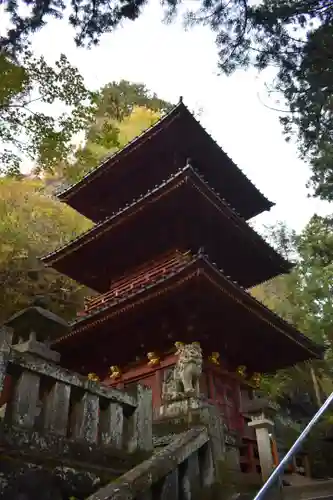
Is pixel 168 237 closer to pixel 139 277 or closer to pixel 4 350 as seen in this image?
pixel 139 277

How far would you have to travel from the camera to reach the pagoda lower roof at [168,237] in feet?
35.3

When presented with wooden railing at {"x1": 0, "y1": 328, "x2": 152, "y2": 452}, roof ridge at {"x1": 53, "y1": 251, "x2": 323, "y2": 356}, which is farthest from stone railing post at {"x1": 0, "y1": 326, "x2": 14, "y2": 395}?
roof ridge at {"x1": 53, "y1": 251, "x2": 323, "y2": 356}

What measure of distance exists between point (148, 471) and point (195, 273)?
4.92m

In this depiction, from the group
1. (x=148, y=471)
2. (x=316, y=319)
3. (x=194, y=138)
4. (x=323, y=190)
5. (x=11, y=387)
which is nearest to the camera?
(x=11, y=387)

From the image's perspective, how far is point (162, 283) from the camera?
8.80 metres

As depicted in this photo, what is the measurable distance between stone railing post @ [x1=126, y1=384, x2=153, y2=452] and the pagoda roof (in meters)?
9.04

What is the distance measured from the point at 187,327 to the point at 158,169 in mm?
5795

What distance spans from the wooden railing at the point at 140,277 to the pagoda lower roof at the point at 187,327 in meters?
0.74

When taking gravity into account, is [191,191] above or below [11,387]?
above

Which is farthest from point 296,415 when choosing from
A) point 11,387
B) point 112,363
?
point 11,387

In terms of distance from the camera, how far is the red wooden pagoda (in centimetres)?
943

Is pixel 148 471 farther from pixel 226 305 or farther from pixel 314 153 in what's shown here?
pixel 314 153

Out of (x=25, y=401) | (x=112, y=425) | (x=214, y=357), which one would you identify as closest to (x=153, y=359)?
(x=214, y=357)

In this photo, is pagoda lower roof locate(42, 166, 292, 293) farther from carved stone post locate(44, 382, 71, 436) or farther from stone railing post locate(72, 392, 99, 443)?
carved stone post locate(44, 382, 71, 436)
